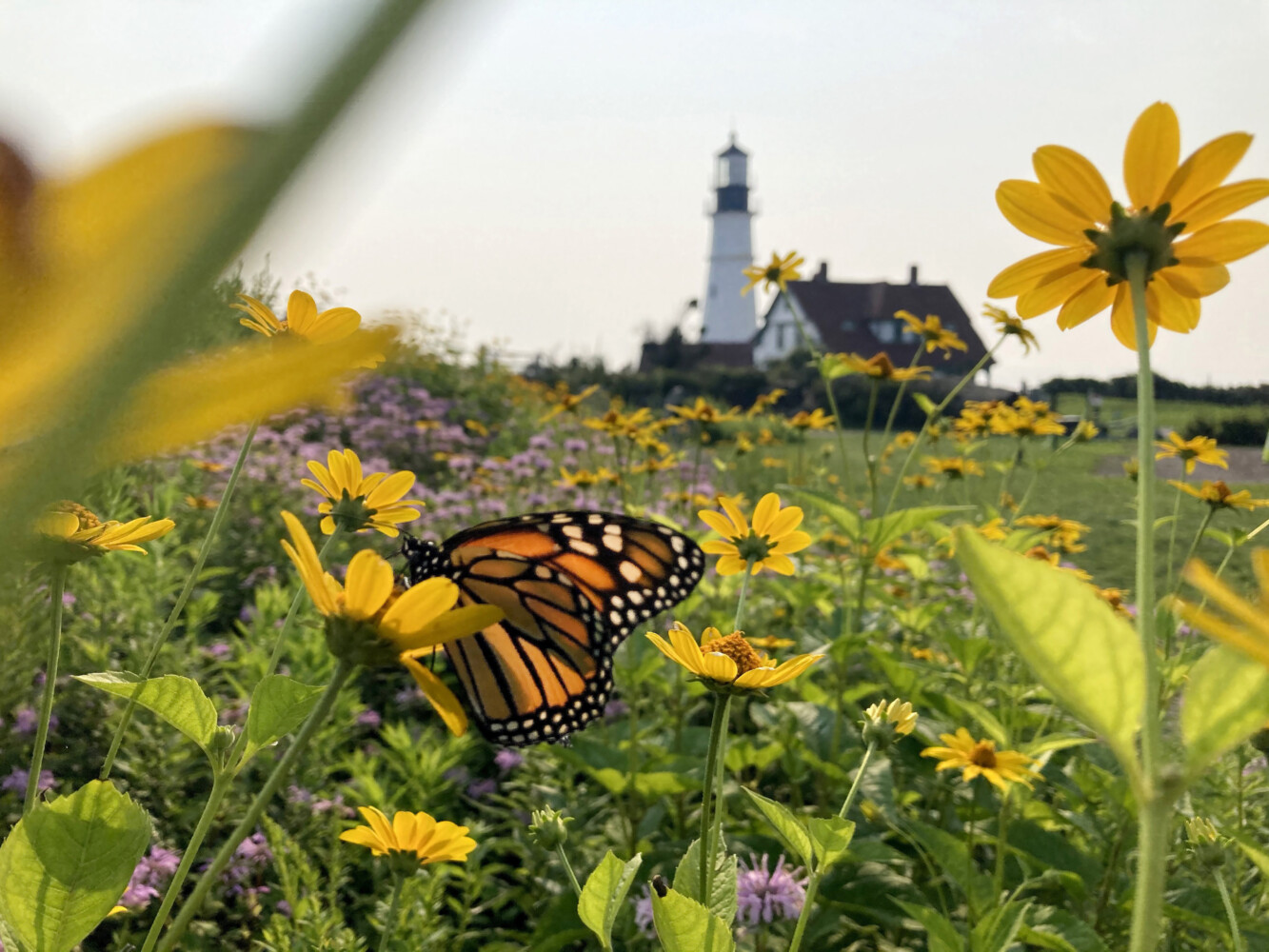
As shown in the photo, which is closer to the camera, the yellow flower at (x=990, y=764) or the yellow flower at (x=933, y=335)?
the yellow flower at (x=990, y=764)

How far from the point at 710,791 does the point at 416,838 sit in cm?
27

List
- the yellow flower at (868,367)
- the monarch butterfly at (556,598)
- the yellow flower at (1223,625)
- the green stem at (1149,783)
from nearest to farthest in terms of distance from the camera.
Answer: the yellow flower at (1223,625), the green stem at (1149,783), the monarch butterfly at (556,598), the yellow flower at (868,367)

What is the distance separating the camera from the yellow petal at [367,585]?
1.33ft

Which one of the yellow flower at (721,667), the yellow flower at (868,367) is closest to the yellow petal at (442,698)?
the yellow flower at (721,667)

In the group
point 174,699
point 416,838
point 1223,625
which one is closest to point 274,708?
point 174,699

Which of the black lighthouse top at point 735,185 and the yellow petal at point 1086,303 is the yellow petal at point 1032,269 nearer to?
the yellow petal at point 1086,303

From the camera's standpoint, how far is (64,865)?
42cm

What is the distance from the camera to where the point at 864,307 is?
17.4m

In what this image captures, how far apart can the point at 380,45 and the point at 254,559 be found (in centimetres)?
229

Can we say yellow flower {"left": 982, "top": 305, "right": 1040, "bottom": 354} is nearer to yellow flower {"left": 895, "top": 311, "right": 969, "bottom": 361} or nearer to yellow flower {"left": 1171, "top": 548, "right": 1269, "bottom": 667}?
yellow flower {"left": 895, "top": 311, "right": 969, "bottom": 361}

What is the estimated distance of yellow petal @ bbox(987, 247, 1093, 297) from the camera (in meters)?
0.44

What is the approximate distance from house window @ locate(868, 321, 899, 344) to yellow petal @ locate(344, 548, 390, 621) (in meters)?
17.1

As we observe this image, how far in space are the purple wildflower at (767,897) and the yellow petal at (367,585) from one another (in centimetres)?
74

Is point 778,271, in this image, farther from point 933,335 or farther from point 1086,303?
point 1086,303
